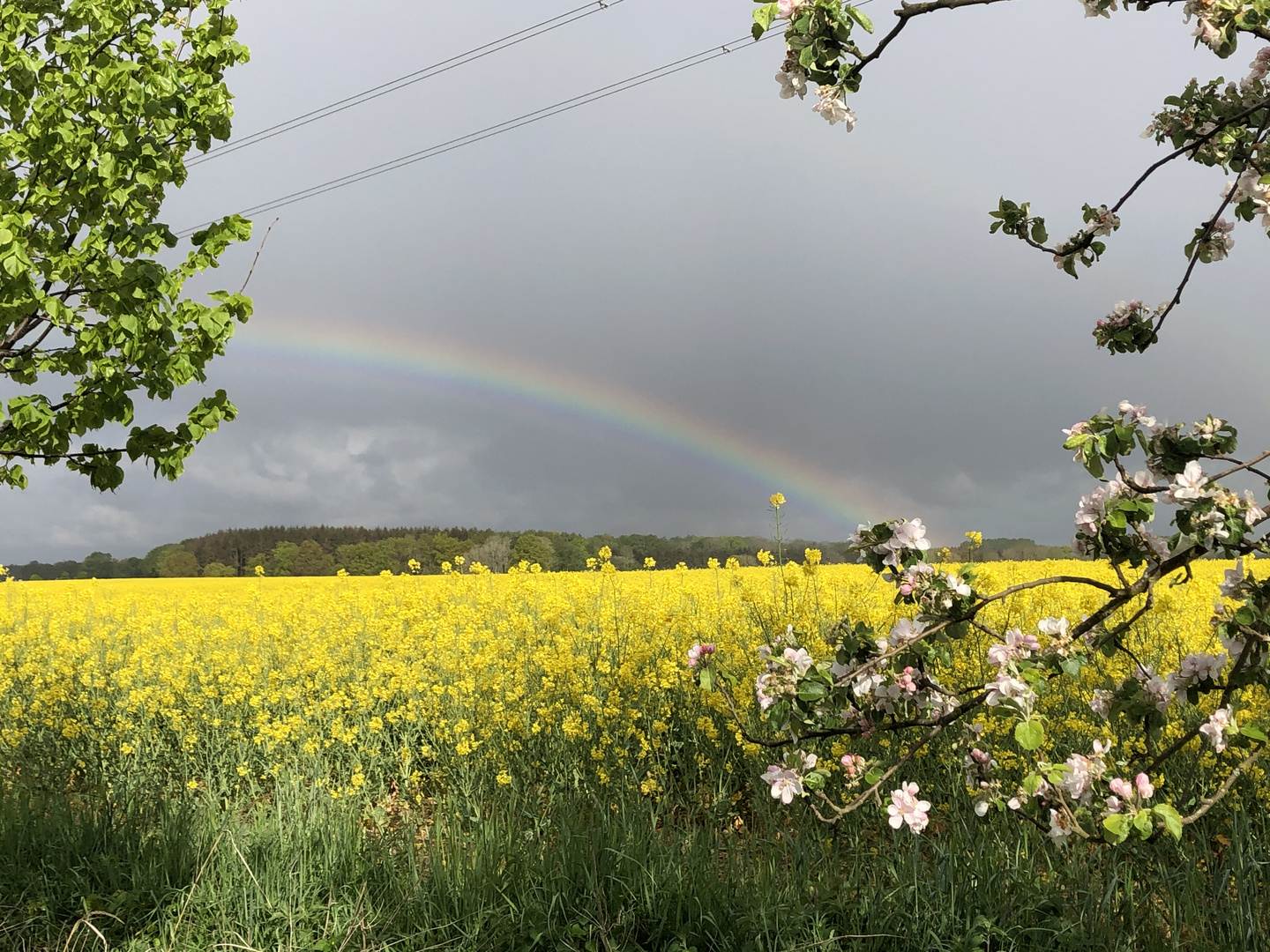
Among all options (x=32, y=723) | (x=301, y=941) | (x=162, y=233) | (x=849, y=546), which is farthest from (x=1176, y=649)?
(x=32, y=723)

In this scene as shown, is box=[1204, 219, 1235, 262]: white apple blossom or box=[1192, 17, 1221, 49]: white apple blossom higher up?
box=[1192, 17, 1221, 49]: white apple blossom

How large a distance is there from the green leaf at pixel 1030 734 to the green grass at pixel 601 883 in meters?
1.33

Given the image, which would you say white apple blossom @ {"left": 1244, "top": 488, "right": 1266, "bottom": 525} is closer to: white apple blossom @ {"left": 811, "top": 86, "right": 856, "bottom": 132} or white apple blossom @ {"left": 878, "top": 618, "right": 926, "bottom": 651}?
white apple blossom @ {"left": 878, "top": 618, "right": 926, "bottom": 651}

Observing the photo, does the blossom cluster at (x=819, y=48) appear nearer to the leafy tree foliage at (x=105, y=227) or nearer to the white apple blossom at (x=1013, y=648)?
the white apple blossom at (x=1013, y=648)

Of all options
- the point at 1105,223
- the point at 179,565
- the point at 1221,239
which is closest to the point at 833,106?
the point at 1105,223

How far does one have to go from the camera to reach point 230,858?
3.94 meters

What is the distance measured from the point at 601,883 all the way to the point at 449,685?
11.1ft

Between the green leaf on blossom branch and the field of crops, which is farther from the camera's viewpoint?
the field of crops

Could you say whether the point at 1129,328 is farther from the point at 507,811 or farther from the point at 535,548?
the point at 535,548

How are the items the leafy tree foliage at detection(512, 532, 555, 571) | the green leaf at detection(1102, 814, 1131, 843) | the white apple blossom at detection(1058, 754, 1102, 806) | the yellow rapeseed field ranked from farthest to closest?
the leafy tree foliage at detection(512, 532, 555, 571) → the yellow rapeseed field → the white apple blossom at detection(1058, 754, 1102, 806) → the green leaf at detection(1102, 814, 1131, 843)

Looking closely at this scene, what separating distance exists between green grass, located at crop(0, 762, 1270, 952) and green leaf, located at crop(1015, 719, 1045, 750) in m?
1.33

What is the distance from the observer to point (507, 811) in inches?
170

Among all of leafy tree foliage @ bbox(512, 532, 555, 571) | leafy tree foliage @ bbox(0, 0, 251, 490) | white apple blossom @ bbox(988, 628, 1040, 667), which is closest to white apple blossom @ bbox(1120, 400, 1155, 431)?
white apple blossom @ bbox(988, 628, 1040, 667)

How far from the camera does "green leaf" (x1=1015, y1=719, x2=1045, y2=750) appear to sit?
6.63ft
